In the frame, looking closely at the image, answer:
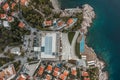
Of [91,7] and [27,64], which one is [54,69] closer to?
[27,64]

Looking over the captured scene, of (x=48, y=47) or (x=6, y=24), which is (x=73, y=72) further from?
(x=6, y=24)

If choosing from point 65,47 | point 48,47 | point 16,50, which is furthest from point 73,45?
point 16,50

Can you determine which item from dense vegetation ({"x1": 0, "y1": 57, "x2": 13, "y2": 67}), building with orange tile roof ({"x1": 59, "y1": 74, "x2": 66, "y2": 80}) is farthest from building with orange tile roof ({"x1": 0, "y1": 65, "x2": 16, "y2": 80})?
building with orange tile roof ({"x1": 59, "y1": 74, "x2": 66, "y2": 80})

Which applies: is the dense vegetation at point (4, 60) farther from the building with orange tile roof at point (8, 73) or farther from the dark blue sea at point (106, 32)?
the dark blue sea at point (106, 32)

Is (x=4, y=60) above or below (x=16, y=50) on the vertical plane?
below

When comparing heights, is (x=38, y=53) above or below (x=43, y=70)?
above

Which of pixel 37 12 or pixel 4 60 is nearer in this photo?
pixel 4 60

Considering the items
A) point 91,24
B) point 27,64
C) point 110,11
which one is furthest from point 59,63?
point 110,11

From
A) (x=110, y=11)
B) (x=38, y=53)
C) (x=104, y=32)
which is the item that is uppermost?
(x=110, y=11)
